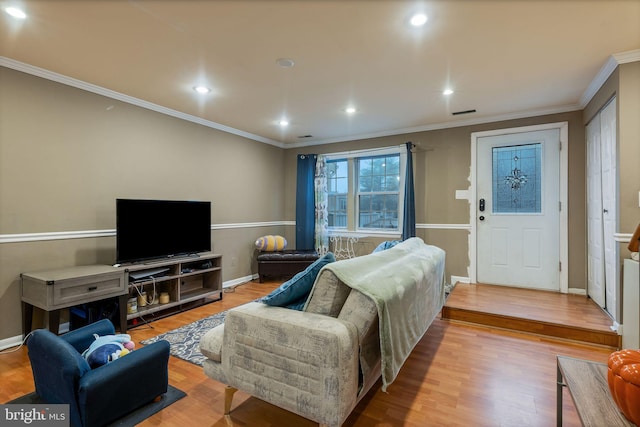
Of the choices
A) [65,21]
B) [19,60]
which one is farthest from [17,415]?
[19,60]

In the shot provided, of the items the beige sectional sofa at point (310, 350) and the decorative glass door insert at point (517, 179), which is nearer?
the beige sectional sofa at point (310, 350)

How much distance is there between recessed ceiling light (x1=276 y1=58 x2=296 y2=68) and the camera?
262cm

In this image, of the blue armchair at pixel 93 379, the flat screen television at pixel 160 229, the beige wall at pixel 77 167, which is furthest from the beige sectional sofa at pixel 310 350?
the beige wall at pixel 77 167

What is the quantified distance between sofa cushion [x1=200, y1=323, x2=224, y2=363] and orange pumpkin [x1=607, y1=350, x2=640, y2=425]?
1.80 meters

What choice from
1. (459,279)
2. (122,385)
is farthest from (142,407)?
(459,279)

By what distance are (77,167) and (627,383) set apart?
4.12 m

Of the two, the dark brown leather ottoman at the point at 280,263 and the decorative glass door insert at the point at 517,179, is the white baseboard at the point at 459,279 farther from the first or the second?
the dark brown leather ottoman at the point at 280,263

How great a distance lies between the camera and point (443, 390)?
2055 mm

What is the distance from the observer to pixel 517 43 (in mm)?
2350

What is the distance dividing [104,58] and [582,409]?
373cm

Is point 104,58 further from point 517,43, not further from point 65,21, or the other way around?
point 517,43

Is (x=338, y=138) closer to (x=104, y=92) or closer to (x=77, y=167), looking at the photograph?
(x=104, y=92)

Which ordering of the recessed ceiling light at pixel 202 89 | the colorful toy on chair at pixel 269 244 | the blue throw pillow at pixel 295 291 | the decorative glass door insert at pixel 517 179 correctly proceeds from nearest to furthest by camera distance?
the blue throw pillow at pixel 295 291 < the recessed ceiling light at pixel 202 89 < the decorative glass door insert at pixel 517 179 < the colorful toy on chair at pixel 269 244

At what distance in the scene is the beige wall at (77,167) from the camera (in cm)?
263
